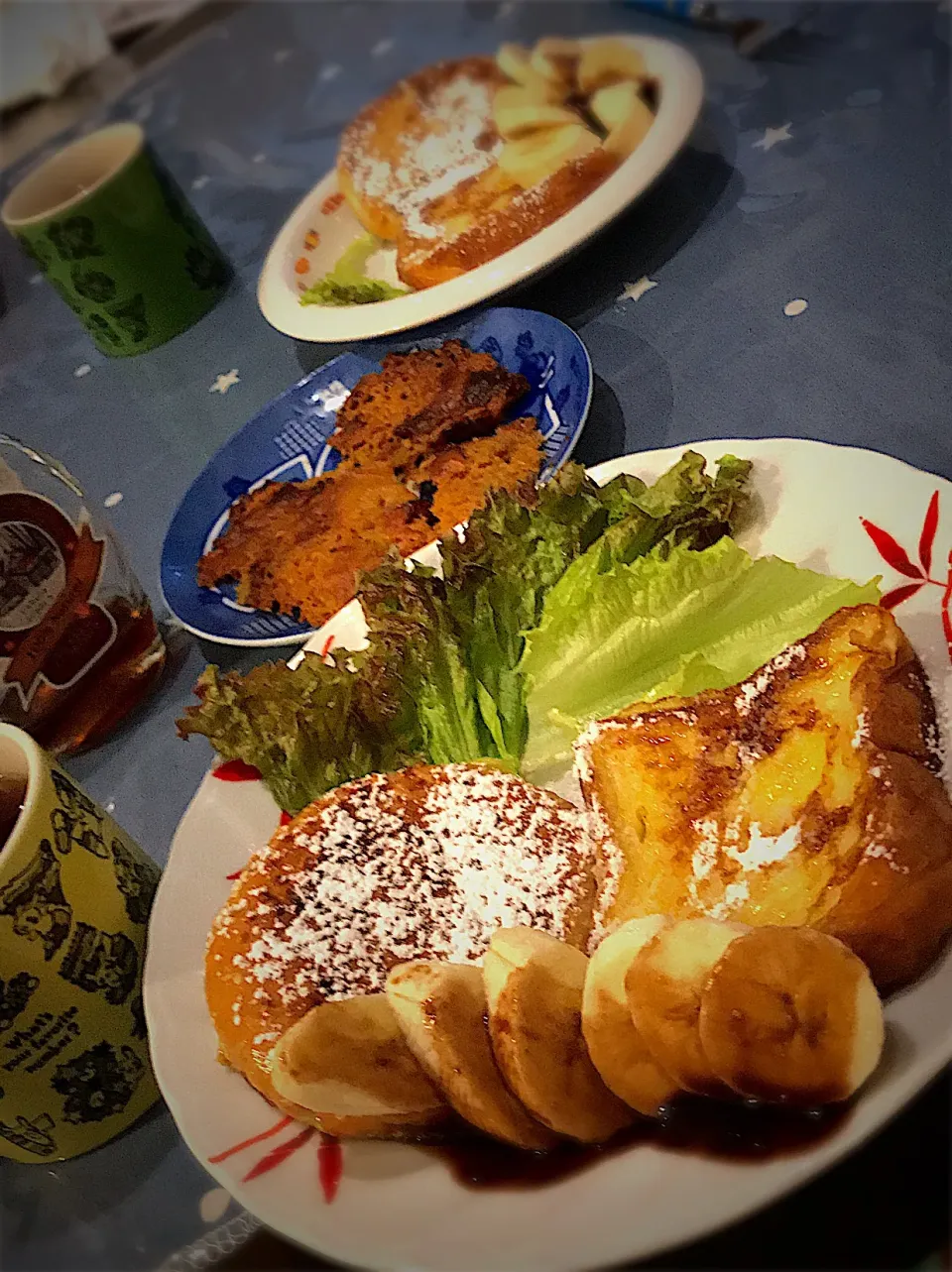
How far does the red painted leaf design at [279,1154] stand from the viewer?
0.77 metres

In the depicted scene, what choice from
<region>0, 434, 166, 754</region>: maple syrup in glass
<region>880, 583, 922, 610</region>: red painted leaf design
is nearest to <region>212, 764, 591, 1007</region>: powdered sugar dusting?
<region>880, 583, 922, 610</region>: red painted leaf design

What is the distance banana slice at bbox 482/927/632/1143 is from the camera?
0.69m

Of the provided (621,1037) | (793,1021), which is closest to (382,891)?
(621,1037)

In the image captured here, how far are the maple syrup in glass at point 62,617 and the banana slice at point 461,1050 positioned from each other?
27.3 inches

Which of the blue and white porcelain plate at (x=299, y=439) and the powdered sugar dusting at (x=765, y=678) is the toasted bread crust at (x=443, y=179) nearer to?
the blue and white porcelain plate at (x=299, y=439)

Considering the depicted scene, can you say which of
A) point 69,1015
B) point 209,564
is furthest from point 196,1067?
point 209,564

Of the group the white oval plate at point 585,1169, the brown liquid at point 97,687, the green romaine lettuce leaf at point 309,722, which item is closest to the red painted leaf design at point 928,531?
the white oval plate at point 585,1169

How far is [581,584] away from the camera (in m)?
1.05

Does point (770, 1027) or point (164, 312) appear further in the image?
point (164, 312)

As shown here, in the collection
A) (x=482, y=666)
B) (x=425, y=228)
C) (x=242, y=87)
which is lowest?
(x=482, y=666)

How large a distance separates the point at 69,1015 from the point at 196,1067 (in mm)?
122

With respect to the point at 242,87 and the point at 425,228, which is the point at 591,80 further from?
the point at 242,87

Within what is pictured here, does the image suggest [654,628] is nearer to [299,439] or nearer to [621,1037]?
[621,1037]

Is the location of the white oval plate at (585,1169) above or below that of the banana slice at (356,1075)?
below
